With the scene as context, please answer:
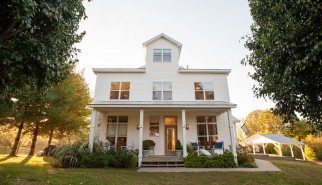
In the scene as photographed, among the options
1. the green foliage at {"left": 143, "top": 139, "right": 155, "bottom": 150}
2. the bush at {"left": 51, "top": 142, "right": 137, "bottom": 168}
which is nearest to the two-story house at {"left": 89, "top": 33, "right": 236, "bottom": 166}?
the green foliage at {"left": 143, "top": 139, "right": 155, "bottom": 150}

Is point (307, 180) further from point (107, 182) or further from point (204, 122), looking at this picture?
point (107, 182)

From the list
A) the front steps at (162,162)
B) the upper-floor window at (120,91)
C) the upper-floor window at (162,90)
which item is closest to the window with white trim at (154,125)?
the upper-floor window at (162,90)

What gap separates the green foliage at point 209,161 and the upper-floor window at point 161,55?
9473mm

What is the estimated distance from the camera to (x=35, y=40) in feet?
27.3

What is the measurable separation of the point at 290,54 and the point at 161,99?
43.6 ft

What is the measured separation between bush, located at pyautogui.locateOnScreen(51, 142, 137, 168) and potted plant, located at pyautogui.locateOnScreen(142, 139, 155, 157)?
2.03m

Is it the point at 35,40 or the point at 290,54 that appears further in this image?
the point at 290,54

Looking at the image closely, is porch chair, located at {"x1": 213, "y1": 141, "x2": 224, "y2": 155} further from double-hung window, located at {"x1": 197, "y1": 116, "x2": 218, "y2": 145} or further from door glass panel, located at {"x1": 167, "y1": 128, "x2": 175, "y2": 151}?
door glass panel, located at {"x1": 167, "y1": 128, "x2": 175, "y2": 151}

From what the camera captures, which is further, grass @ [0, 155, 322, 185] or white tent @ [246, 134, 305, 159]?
white tent @ [246, 134, 305, 159]

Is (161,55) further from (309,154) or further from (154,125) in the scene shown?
(309,154)

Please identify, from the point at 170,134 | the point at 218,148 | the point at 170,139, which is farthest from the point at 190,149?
the point at 170,134

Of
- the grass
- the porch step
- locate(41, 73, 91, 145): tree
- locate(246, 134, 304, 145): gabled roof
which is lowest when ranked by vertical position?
the grass

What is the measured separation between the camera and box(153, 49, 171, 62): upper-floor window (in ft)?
73.9

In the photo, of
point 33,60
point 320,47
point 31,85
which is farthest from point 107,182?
point 320,47
